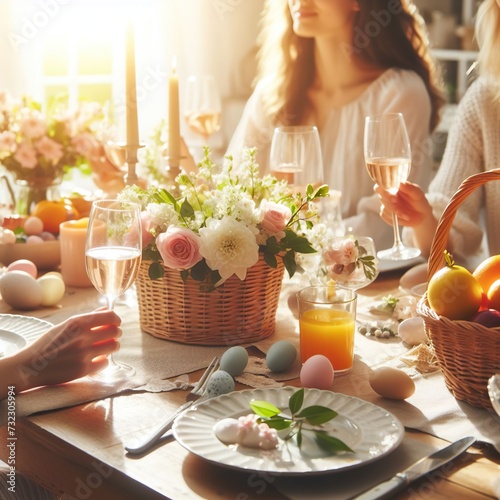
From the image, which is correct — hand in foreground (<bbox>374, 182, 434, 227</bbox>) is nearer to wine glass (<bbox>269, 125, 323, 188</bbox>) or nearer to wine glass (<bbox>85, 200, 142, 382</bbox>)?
wine glass (<bbox>269, 125, 323, 188</bbox>)

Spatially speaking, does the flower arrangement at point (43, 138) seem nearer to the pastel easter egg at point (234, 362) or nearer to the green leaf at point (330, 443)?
the pastel easter egg at point (234, 362)

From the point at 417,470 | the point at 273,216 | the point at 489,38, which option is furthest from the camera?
the point at 489,38

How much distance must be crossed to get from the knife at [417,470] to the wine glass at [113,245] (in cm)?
47

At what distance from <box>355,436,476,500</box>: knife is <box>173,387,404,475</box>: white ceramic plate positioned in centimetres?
4

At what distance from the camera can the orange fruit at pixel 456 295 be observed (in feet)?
3.49

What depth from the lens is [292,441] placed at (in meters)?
0.95

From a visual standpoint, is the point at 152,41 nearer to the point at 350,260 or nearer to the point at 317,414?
the point at 350,260

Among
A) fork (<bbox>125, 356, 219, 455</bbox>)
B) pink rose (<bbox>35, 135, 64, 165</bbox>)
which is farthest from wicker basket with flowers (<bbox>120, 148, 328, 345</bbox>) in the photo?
pink rose (<bbox>35, 135, 64, 165</bbox>)

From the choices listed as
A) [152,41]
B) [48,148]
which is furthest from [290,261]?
[152,41]

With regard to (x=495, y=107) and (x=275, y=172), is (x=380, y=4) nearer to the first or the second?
(x=495, y=107)

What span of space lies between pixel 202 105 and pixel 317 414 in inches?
58.2

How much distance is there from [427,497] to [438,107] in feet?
Answer: 6.53

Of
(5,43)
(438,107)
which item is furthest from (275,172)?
(5,43)

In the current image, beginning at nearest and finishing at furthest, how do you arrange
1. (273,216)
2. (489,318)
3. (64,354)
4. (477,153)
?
(489,318) → (64,354) → (273,216) → (477,153)
